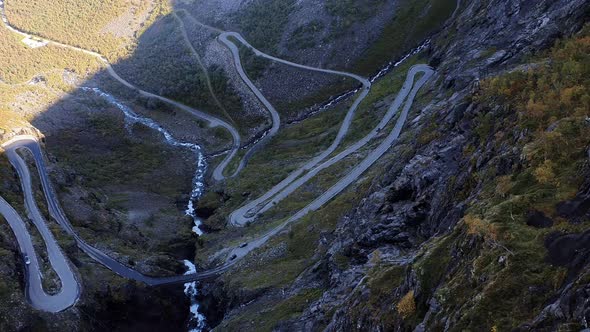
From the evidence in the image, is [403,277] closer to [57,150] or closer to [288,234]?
[288,234]

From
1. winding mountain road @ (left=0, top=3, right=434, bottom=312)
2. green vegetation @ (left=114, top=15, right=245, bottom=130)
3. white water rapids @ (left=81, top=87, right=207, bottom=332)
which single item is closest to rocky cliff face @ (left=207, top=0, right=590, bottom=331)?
white water rapids @ (left=81, top=87, right=207, bottom=332)

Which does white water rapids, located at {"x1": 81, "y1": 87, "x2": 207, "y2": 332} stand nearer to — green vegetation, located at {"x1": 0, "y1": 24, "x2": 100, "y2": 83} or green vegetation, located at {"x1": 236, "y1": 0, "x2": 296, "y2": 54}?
green vegetation, located at {"x1": 0, "y1": 24, "x2": 100, "y2": 83}

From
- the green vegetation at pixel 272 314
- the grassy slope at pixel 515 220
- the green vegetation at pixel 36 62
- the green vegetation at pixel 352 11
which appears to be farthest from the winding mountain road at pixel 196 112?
the grassy slope at pixel 515 220

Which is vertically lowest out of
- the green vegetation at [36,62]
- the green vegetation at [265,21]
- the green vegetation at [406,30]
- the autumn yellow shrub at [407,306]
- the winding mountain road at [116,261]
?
the autumn yellow shrub at [407,306]

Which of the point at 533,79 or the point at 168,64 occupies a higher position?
the point at 168,64

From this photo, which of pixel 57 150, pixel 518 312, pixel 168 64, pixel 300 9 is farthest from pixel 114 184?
pixel 518 312

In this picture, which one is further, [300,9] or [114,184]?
[300,9]

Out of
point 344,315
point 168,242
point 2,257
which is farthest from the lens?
point 168,242

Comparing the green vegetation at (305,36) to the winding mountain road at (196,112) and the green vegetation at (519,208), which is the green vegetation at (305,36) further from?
the green vegetation at (519,208)
